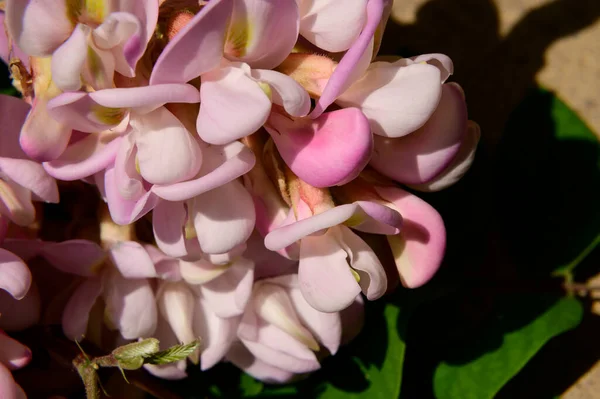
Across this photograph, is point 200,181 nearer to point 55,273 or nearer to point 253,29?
point 253,29

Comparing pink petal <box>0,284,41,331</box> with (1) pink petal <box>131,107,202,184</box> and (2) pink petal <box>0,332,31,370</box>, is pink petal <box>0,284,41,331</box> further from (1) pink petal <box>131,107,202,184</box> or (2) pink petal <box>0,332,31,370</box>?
(1) pink petal <box>131,107,202,184</box>

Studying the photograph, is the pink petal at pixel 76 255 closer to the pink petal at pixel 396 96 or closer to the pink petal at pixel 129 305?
the pink petal at pixel 129 305

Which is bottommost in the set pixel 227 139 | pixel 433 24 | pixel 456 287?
pixel 456 287

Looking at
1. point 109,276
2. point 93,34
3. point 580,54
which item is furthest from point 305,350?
point 580,54

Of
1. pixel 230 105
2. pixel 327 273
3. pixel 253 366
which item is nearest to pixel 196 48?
pixel 230 105

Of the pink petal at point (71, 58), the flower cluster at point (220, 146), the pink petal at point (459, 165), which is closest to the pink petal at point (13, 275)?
the flower cluster at point (220, 146)
